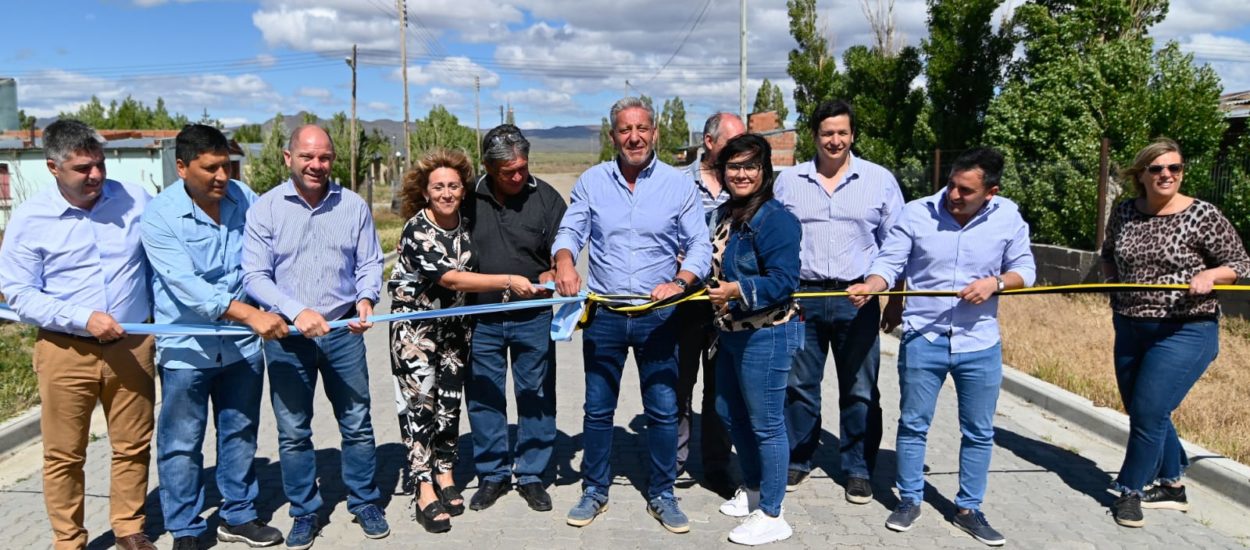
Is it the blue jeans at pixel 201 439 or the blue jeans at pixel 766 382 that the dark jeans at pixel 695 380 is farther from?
the blue jeans at pixel 201 439

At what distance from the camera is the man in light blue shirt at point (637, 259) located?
456 cm

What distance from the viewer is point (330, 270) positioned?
437cm

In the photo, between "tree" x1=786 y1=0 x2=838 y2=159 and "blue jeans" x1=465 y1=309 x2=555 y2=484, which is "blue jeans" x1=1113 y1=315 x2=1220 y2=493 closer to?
"blue jeans" x1=465 y1=309 x2=555 y2=484

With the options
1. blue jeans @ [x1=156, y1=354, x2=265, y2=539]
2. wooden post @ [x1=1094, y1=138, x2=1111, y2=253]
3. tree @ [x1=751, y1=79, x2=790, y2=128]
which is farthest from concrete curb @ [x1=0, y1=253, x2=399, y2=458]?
tree @ [x1=751, y1=79, x2=790, y2=128]

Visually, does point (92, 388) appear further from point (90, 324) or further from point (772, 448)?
point (772, 448)

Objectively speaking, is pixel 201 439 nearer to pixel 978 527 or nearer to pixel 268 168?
pixel 978 527

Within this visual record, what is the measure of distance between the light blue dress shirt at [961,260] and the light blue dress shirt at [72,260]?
3642 millimetres

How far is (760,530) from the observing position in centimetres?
444

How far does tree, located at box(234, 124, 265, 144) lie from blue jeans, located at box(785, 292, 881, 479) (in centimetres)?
5363

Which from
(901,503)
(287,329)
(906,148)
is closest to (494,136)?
(287,329)

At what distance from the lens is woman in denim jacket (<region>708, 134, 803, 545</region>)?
4.22 meters

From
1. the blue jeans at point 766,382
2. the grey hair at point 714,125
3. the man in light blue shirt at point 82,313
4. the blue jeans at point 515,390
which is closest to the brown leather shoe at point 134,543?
the man in light blue shirt at point 82,313

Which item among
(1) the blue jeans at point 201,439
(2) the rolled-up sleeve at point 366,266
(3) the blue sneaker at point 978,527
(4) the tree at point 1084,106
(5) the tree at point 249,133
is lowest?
(3) the blue sneaker at point 978,527

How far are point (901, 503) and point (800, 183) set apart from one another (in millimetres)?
1805
